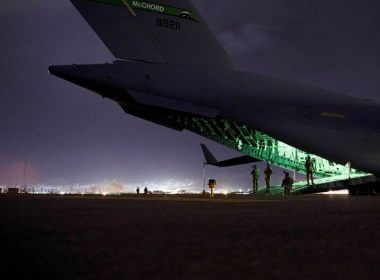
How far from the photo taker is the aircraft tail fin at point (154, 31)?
1305 cm

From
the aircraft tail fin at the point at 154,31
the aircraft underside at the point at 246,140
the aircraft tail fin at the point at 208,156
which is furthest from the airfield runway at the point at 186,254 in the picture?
the aircraft tail fin at the point at 208,156

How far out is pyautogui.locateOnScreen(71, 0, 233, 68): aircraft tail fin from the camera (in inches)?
514

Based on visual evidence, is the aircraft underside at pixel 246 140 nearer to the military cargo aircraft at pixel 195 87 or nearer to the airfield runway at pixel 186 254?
the military cargo aircraft at pixel 195 87

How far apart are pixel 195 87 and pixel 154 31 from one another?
7.48 ft

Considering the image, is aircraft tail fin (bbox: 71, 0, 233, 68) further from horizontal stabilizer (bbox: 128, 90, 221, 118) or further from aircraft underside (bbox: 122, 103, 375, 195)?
aircraft underside (bbox: 122, 103, 375, 195)

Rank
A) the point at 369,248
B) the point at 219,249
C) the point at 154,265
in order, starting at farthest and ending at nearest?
the point at 369,248, the point at 219,249, the point at 154,265

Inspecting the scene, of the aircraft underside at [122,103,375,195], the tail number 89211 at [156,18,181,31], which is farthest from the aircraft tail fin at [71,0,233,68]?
the aircraft underside at [122,103,375,195]

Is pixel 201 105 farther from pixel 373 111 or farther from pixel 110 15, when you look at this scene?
pixel 373 111

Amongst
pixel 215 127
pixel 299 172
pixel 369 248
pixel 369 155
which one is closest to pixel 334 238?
pixel 369 248

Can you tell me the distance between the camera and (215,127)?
17609 millimetres

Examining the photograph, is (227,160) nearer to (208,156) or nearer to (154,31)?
(208,156)

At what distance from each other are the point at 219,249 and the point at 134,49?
A: 12.0 meters

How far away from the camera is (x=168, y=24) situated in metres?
13.7

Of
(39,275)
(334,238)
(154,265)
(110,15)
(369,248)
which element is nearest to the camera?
(39,275)
